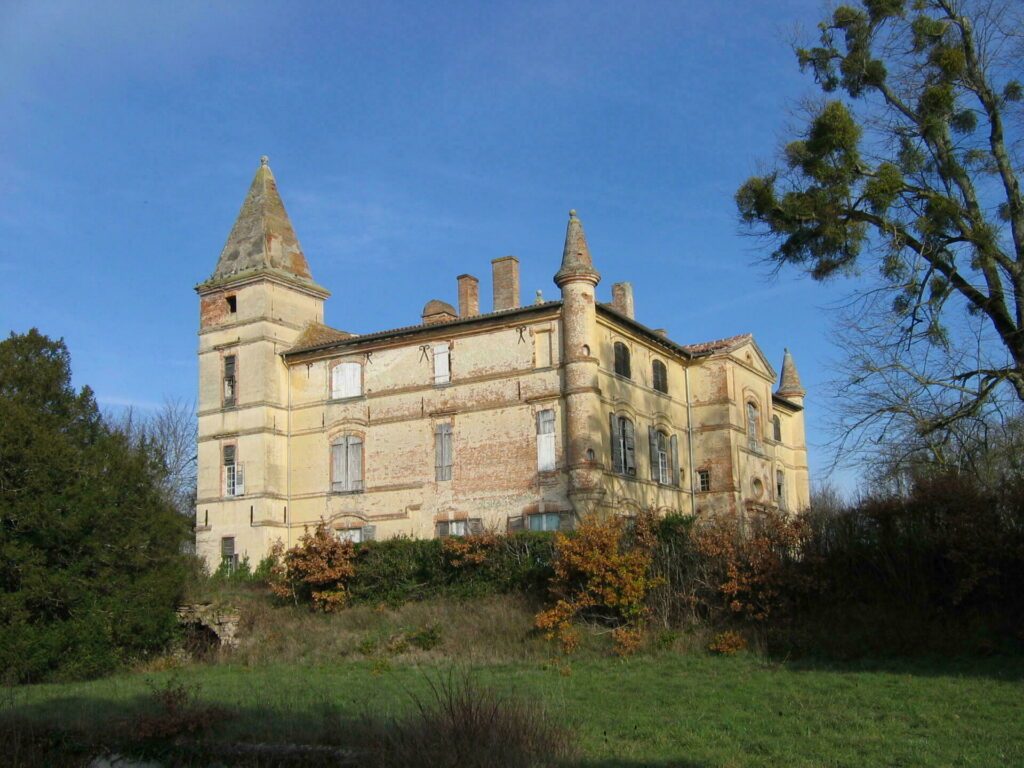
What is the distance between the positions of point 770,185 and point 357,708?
36.4ft

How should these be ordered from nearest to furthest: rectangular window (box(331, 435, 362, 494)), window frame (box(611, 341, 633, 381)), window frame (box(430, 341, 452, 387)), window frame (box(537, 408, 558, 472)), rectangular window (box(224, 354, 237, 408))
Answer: window frame (box(537, 408, 558, 472)), window frame (box(611, 341, 633, 381)), window frame (box(430, 341, 452, 387)), rectangular window (box(331, 435, 362, 494)), rectangular window (box(224, 354, 237, 408))

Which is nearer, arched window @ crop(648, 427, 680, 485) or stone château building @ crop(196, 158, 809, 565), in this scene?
stone château building @ crop(196, 158, 809, 565)

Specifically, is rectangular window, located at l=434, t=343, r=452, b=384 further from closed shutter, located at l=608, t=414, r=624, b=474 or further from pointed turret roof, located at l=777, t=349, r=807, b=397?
pointed turret roof, located at l=777, t=349, r=807, b=397

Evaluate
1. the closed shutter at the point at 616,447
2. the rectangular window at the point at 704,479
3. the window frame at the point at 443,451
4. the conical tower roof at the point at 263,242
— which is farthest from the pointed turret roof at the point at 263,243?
the rectangular window at the point at 704,479

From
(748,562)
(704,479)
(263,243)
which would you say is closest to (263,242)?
(263,243)

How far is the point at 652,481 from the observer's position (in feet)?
120

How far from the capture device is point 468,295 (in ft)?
129

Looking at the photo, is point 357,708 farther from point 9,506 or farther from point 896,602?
point 9,506

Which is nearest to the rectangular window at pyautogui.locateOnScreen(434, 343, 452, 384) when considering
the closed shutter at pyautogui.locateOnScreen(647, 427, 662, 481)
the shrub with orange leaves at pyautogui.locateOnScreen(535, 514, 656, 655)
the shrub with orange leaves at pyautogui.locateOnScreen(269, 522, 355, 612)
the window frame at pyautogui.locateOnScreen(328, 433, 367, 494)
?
the window frame at pyautogui.locateOnScreen(328, 433, 367, 494)

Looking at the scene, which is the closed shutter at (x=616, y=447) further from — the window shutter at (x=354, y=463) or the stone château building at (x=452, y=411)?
the window shutter at (x=354, y=463)

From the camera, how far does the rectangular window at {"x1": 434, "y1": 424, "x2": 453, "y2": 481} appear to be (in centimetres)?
3509

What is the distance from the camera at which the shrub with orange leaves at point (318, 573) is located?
28406 millimetres

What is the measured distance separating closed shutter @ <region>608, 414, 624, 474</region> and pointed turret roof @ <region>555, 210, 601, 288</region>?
448 centimetres

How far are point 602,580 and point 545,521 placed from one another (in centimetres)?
999
